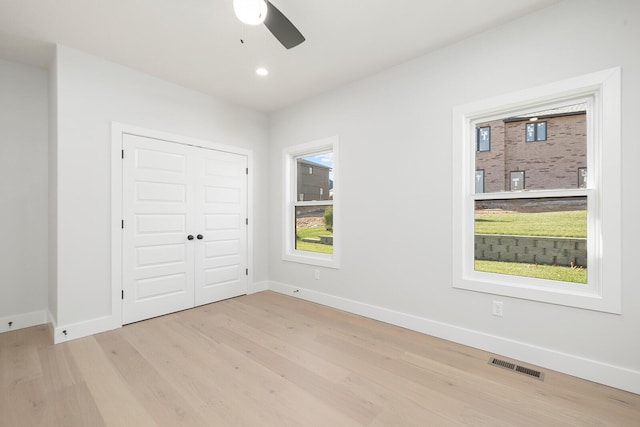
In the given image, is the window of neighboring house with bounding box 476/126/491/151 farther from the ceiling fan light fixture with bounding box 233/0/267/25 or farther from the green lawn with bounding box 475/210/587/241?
the ceiling fan light fixture with bounding box 233/0/267/25

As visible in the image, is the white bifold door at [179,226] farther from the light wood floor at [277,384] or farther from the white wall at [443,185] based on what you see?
the white wall at [443,185]

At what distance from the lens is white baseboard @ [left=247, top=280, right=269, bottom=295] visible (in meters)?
A: 4.27

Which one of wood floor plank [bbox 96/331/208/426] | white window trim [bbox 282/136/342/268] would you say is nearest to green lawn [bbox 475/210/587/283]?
white window trim [bbox 282/136/342/268]

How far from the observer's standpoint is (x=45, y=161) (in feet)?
10.3

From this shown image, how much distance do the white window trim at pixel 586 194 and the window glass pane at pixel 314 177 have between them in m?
1.73

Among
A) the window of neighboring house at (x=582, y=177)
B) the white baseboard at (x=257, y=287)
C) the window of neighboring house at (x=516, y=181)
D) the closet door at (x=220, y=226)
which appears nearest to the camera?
the window of neighboring house at (x=582, y=177)

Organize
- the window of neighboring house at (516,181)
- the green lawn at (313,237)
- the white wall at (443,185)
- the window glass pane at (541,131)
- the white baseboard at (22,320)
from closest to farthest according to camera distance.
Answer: the white wall at (443,185)
the window glass pane at (541,131)
the window of neighboring house at (516,181)
the white baseboard at (22,320)
the green lawn at (313,237)

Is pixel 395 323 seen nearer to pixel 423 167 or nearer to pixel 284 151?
pixel 423 167

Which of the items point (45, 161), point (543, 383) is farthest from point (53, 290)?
point (543, 383)

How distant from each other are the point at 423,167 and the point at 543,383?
6.58ft

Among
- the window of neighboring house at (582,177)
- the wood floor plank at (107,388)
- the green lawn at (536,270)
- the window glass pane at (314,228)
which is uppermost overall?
the window of neighboring house at (582,177)

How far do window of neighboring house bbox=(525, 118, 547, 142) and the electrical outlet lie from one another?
4.80 feet

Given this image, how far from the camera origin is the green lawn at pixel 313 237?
4.04m

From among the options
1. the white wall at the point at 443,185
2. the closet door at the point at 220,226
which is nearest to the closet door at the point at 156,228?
the closet door at the point at 220,226
